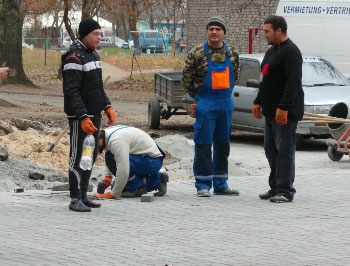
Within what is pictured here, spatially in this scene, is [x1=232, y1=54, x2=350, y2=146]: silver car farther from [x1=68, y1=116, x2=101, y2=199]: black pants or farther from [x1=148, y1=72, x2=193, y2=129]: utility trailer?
[x1=68, y1=116, x2=101, y2=199]: black pants

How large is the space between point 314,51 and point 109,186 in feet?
50.1

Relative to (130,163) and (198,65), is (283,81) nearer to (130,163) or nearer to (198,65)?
(198,65)

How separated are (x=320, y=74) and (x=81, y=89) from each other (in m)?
9.80

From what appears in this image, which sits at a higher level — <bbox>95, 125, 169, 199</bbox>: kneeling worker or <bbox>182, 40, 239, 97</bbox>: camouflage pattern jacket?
<bbox>182, 40, 239, 97</bbox>: camouflage pattern jacket

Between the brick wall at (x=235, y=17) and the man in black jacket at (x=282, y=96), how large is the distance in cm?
3050

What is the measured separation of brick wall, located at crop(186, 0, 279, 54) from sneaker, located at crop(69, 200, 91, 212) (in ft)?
104

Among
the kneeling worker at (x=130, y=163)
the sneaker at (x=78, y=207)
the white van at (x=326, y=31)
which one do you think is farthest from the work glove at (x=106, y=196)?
the white van at (x=326, y=31)

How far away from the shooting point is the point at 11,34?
36.3 meters

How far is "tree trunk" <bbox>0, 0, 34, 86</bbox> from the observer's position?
36156mm

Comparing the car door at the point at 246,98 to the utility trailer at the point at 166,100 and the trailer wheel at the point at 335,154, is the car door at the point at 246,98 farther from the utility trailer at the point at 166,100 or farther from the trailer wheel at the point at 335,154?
the trailer wheel at the point at 335,154

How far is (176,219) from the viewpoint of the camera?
32.6 feet

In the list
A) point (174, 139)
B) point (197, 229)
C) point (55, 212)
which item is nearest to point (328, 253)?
point (197, 229)

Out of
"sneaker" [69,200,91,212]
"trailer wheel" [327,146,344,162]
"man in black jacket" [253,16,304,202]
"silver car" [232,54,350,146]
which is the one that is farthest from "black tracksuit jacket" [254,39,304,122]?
"silver car" [232,54,350,146]

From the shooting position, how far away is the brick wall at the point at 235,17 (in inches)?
1689
